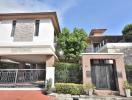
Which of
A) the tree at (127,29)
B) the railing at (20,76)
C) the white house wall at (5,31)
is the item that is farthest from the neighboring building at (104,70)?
the tree at (127,29)

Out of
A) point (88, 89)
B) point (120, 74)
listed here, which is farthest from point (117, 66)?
point (88, 89)

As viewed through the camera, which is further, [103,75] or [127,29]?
[127,29]

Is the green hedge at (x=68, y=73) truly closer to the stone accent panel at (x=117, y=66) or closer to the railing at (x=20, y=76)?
the stone accent panel at (x=117, y=66)

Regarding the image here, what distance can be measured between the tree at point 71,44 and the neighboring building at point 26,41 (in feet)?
7.45

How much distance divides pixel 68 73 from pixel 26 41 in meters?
5.11

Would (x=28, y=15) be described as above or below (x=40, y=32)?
above

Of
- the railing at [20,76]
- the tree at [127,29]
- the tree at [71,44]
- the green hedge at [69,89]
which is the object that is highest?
the tree at [127,29]

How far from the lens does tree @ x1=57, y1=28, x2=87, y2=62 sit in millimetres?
15039

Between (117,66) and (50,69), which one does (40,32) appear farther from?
(117,66)

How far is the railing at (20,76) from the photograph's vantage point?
1239 cm

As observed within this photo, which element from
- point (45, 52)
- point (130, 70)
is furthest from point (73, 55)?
point (130, 70)

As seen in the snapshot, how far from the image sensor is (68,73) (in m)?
12.3

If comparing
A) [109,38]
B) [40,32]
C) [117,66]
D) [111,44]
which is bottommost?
[117,66]

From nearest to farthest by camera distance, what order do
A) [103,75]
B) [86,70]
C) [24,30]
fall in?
[86,70] → [103,75] → [24,30]
